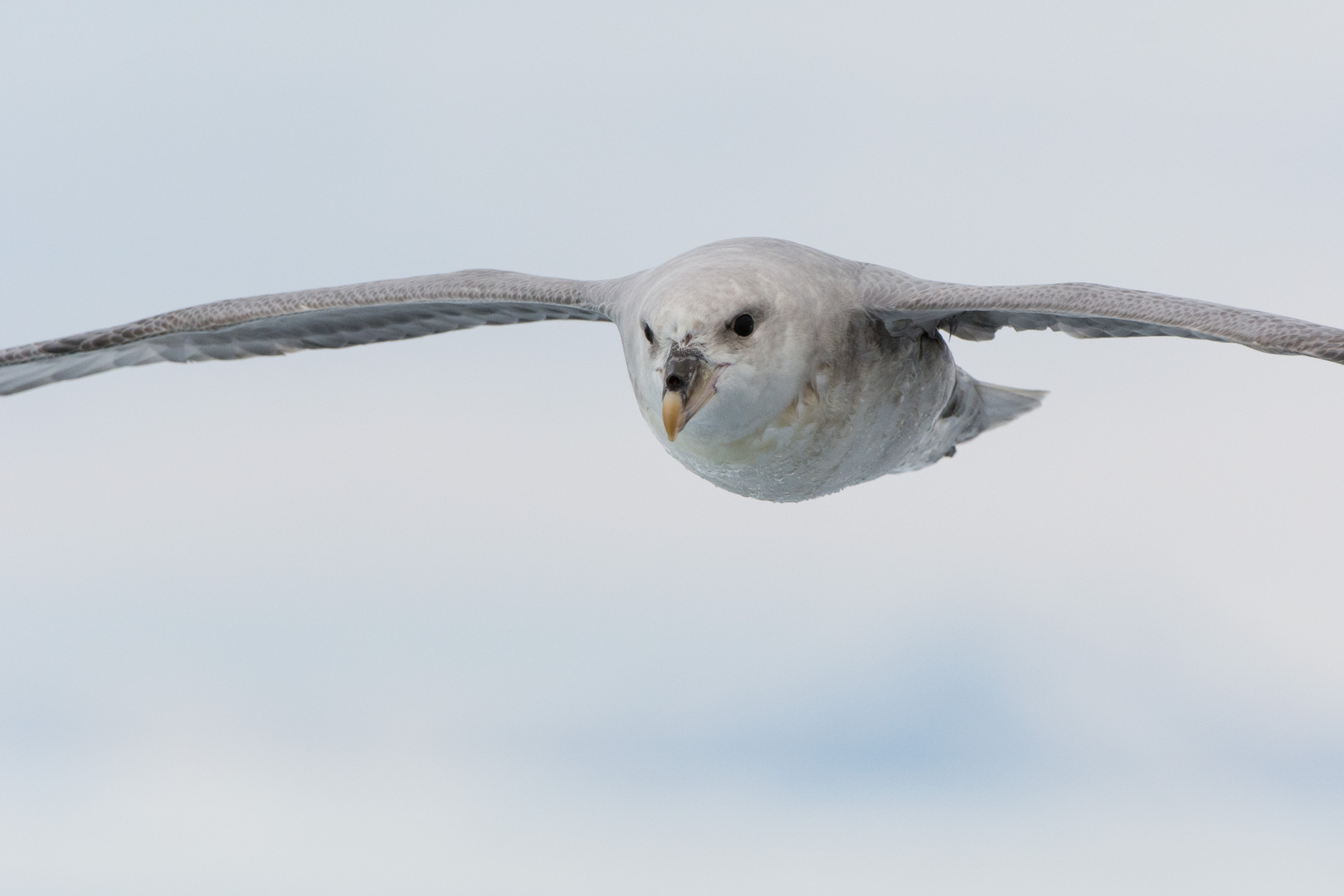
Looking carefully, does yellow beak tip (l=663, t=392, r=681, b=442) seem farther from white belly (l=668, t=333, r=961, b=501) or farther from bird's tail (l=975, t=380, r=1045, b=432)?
bird's tail (l=975, t=380, r=1045, b=432)

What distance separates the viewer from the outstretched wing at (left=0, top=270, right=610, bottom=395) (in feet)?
26.5

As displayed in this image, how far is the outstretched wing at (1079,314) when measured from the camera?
597 cm

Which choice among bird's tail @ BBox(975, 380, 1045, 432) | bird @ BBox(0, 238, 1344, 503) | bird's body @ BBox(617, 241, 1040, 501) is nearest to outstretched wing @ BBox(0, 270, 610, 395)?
bird @ BBox(0, 238, 1344, 503)

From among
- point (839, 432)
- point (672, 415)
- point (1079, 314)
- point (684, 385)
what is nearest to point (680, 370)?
A: point (684, 385)

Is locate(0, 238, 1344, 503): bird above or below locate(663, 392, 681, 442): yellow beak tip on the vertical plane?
above

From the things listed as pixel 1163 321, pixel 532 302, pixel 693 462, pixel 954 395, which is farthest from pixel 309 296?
pixel 1163 321

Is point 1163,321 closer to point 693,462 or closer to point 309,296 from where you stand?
point 693,462

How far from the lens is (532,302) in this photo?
26.3 ft

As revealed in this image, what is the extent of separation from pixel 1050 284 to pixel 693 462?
78.8 inches

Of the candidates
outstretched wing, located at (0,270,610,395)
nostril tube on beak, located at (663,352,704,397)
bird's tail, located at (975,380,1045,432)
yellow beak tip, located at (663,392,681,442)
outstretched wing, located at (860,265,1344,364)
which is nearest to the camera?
yellow beak tip, located at (663,392,681,442)

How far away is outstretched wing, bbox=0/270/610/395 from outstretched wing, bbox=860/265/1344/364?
1.73 meters

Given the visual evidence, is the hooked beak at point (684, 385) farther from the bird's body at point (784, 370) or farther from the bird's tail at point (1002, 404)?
the bird's tail at point (1002, 404)

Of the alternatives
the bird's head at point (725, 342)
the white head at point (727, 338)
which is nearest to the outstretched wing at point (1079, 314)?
the white head at point (727, 338)

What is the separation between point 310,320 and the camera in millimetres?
9000
